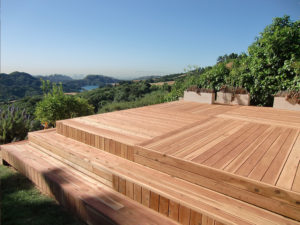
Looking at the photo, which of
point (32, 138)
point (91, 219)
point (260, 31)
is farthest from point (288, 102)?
point (32, 138)

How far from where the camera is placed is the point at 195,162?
1.53 metres

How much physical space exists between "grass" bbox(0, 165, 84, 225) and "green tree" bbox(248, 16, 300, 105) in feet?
16.0

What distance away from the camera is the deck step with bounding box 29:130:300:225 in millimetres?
1183

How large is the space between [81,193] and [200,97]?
3878 mm

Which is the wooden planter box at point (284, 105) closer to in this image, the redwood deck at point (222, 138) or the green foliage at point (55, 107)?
the redwood deck at point (222, 138)

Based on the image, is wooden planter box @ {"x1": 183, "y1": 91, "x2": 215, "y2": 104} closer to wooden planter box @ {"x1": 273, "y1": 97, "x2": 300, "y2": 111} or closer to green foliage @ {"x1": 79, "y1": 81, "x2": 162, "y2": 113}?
wooden planter box @ {"x1": 273, "y1": 97, "x2": 300, "y2": 111}

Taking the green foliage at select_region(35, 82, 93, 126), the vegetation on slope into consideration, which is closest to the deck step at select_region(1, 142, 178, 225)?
the green foliage at select_region(35, 82, 93, 126)

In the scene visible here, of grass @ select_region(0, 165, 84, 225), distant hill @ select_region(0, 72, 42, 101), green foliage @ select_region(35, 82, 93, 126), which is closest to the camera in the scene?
grass @ select_region(0, 165, 84, 225)

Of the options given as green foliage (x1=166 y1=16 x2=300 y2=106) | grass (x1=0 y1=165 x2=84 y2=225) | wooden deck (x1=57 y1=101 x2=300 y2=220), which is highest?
green foliage (x1=166 y1=16 x2=300 y2=106)

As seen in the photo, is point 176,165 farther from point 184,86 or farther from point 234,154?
point 184,86

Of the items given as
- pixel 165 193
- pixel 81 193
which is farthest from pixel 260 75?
pixel 81 193

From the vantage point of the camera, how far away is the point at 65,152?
2.37m

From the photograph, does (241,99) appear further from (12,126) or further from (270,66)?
(12,126)

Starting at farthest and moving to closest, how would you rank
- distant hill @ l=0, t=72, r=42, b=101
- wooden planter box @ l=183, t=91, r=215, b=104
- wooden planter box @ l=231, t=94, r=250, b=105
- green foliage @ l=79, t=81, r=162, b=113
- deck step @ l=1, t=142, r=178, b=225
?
distant hill @ l=0, t=72, r=42, b=101, green foliage @ l=79, t=81, r=162, b=113, wooden planter box @ l=183, t=91, r=215, b=104, wooden planter box @ l=231, t=94, r=250, b=105, deck step @ l=1, t=142, r=178, b=225
